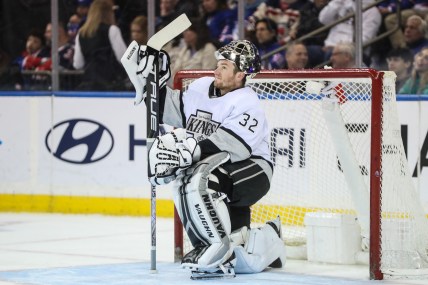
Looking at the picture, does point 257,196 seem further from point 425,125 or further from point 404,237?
point 425,125

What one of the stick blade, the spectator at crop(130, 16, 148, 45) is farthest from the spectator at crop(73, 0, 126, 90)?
the stick blade

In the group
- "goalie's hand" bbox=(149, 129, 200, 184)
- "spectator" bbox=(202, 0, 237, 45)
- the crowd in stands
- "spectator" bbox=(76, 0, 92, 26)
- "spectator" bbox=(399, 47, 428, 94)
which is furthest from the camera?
"spectator" bbox=(76, 0, 92, 26)

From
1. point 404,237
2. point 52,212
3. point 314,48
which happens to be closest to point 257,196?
point 404,237

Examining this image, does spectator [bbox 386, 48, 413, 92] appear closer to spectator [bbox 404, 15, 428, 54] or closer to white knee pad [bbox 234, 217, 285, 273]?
spectator [bbox 404, 15, 428, 54]

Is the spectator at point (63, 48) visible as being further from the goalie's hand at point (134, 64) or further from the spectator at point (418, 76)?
the goalie's hand at point (134, 64)

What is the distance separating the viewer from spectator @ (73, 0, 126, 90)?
355 inches

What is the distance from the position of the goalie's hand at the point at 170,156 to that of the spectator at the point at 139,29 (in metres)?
3.66

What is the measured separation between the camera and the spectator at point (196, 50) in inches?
337

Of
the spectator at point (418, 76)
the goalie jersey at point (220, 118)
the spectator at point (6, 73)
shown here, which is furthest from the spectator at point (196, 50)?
the goalie jersey at point (220, 118)

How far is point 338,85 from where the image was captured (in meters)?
6.02

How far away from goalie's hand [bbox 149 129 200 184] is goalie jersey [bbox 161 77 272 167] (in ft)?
0.25

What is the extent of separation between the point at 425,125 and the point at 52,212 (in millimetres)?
3085

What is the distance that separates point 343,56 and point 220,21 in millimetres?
1064

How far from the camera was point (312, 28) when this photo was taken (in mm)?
8281
